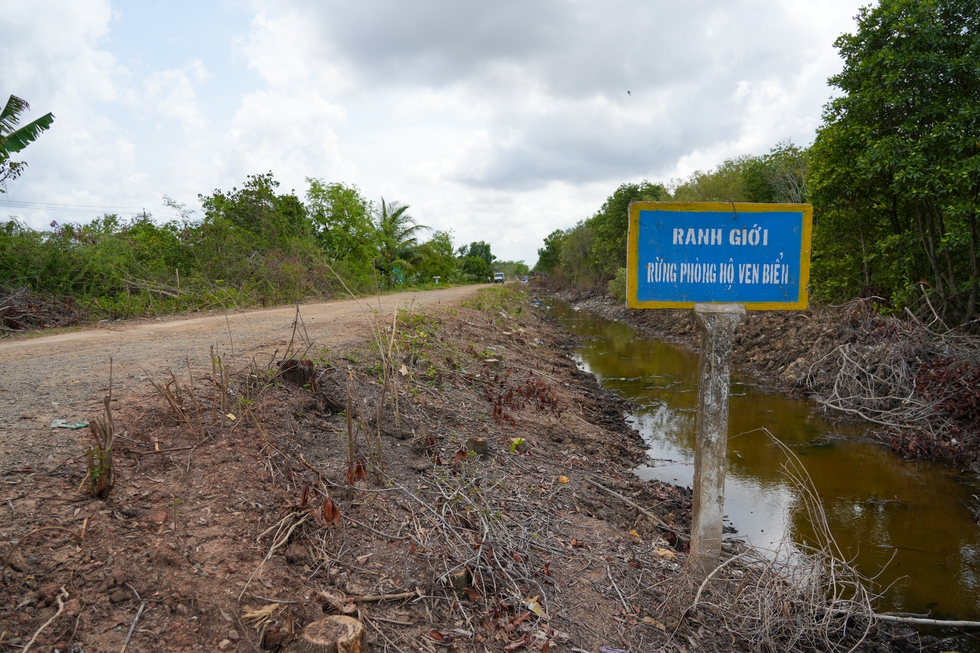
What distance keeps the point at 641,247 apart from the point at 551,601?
2003 millimetres

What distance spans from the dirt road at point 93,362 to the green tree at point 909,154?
25.6 feet

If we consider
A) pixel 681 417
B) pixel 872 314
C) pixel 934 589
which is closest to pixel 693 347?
pixel 872 314

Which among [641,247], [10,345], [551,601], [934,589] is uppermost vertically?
[641,247]

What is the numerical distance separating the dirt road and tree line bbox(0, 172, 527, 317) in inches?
35.9

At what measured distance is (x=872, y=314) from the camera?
9570 mm

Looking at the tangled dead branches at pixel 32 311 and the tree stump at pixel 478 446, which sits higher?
the tangled dead branches at pixel 32 311

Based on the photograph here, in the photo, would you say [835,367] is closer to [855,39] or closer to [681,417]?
[681,417]

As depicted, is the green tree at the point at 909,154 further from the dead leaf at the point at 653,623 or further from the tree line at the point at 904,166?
the dead leaf at the point at 653,623

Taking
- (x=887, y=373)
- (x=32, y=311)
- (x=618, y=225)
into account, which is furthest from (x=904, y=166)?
(x=618, y=225)

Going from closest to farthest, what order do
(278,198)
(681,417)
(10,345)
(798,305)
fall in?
(798,305) < (10,345) < (681,417) < (278,198)

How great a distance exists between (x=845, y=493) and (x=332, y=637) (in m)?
5.70

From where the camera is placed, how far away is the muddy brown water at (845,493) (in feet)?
14.1

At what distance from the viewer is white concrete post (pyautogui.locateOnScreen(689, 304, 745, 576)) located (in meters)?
3.14

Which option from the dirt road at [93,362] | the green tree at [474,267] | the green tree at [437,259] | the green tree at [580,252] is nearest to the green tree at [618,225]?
the green tree at [580,252]
